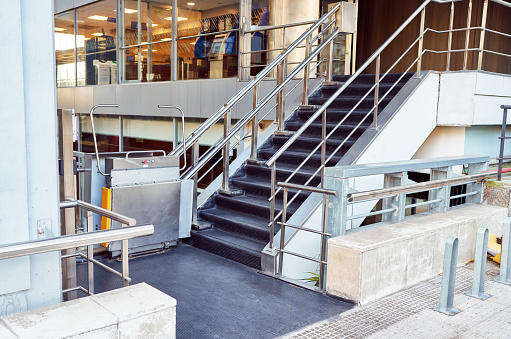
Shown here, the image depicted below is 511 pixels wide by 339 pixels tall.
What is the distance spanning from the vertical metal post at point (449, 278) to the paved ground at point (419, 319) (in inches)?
3.0

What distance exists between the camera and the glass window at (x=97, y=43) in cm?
1464

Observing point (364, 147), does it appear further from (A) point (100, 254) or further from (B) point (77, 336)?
(B) point (77, 336)

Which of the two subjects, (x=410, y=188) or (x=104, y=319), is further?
(x=410, y=188)

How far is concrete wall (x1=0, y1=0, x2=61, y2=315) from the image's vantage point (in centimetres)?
245

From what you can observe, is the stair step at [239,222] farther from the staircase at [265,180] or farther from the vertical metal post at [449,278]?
the vertical metal post at [449,278]

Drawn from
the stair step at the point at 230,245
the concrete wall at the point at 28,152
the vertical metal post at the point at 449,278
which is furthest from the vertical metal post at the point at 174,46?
the concrete wall at the point at 28,152

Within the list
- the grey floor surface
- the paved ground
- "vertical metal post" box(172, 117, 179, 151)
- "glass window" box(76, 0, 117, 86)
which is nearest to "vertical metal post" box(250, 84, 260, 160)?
the grey floor surface

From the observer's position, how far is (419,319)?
156 inches

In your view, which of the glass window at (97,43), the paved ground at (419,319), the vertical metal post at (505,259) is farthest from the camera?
the glass window at (97,43)

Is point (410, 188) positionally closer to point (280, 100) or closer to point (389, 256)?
point (389, 256)

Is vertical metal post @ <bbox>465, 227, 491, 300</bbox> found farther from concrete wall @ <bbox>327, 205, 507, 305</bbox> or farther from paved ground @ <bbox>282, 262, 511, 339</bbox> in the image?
concrete wall @ <bbox>327, 205, 507, 305</bbox>

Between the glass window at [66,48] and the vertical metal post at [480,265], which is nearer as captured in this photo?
the vertical metal post at [480,265]

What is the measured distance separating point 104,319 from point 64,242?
0.45 metres

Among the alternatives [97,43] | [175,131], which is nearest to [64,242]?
[175,131]
